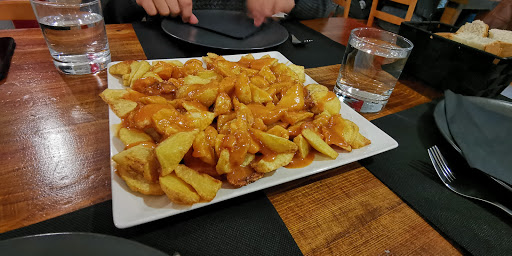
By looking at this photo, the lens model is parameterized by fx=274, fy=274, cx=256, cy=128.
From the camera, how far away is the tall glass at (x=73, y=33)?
1151mm

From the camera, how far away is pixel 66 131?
0.90m

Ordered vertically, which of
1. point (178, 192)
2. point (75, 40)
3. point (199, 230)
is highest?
point (75, 40)

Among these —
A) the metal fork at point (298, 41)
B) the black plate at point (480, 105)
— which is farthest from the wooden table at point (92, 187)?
the metal fork at point (298, 41)

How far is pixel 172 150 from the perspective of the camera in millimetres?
666

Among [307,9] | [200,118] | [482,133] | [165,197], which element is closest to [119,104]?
[200,118]

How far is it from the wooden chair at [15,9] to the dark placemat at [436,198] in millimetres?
2161

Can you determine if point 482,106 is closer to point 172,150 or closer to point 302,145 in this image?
point 302,145

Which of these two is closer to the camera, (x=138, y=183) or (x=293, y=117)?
(x=138, y=183)

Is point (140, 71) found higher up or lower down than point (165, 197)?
higher up

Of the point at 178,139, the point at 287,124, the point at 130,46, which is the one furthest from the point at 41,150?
the point at 130,46

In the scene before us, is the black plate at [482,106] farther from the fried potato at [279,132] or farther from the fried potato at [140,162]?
the fried potato at [140,162]

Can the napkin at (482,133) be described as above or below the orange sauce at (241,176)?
above

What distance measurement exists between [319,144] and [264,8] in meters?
1.44

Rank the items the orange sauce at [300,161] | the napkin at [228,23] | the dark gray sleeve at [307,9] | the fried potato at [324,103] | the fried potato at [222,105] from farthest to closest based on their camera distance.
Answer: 1. the dark gray sleeve at [307,9]
2. the napkin at [228,23]
3. the fried potato at [324,103]
4. the fried potato at [222,105]
5. the orange sauce at [300,161]
